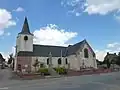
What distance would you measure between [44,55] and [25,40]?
685cm

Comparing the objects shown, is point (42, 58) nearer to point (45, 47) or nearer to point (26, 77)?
point (45, 47)

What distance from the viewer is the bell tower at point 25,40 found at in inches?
2223

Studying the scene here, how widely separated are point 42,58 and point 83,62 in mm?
11546

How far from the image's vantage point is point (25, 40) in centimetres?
5697

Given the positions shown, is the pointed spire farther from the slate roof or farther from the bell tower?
the slate roof

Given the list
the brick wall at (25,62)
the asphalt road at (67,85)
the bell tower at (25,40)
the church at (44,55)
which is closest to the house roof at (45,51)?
the church at (44,55)

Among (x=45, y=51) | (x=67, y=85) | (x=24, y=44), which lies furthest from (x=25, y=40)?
(x=67, y=85)

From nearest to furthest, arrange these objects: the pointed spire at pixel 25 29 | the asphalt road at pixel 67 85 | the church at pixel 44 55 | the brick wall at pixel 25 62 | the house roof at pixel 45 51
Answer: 1. the asphalt road at pixel 67 85
2. the brick wall at pixel 25 62
3. the church at pixel 44 55
4. the house roof at pixel 45 51
5. the pointed spire at pixel 25 29

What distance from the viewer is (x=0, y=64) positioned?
81125mm

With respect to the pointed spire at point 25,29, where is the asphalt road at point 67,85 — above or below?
below

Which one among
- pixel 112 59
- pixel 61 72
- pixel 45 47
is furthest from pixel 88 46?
pixel 112 59

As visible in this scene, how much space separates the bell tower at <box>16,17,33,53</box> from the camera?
56469 millimetres

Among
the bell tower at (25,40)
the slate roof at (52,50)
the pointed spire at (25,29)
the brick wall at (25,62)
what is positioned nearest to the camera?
the brick wall at (25,62)

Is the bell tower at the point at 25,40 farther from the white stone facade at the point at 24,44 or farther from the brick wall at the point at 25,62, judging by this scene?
the brick wall at the point at 25,62
